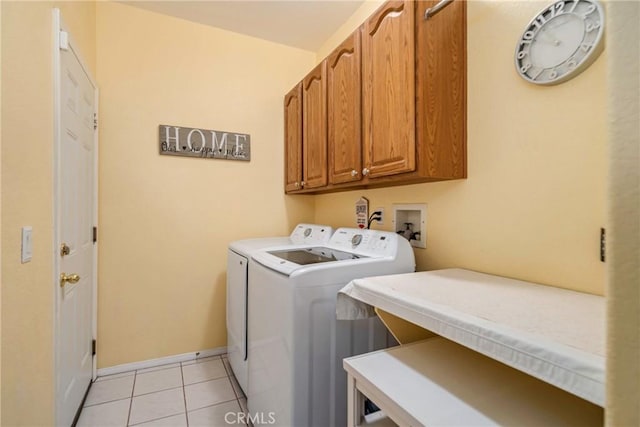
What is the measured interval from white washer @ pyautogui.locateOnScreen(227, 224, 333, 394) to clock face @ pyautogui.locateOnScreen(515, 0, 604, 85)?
1.38 metres

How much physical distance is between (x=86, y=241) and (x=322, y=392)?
1674 mm

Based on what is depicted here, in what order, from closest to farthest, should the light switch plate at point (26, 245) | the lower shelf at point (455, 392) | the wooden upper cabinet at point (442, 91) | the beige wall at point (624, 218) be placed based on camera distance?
the beige wall at point (624, 218) → the lower shelf at point (455, 392) → the light switch plate at point (26, 245) → the wooden upper cabinet at point (442, 91)

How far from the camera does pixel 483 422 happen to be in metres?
0.69

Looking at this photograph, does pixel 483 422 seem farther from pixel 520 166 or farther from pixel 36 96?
pixel 36 96

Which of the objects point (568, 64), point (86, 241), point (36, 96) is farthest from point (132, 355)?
point (568, 64)

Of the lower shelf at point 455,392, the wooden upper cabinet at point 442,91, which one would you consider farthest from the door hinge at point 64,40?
the lower shelf at point 455,392

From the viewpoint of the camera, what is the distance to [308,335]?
3.85 feet

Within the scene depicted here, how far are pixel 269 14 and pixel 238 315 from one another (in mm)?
2160

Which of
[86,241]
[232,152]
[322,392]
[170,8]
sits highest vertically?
[170,8]

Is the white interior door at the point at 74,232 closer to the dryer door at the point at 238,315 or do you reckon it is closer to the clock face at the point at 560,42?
the dryer door at the point at 238,315

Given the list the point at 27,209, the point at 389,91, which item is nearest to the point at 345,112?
the point at 389,91

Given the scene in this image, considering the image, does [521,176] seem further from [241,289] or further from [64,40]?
[64,40]

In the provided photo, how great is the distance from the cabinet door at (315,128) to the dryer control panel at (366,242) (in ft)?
1.24

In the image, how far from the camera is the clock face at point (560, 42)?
3.03 ft
